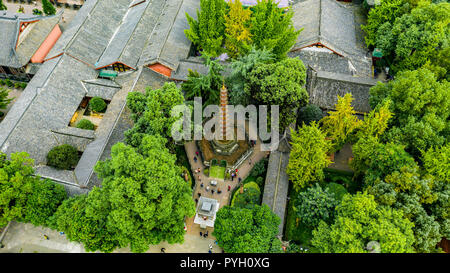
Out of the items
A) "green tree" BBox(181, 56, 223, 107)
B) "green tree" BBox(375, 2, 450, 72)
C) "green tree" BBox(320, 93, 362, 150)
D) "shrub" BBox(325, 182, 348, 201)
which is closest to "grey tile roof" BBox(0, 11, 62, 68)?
"green tree" BBox(181, 56, 223, 107)

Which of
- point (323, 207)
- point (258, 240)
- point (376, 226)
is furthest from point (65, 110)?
point (376, 226)

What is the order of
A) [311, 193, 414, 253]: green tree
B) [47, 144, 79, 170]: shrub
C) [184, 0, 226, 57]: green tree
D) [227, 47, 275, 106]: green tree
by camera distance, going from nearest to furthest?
1. [311, 193, 414, 253]: green tree
2. [47, 144, 79, 170]: shrub
3. [227, 47, 275, 106]: green tree
4. [184, 0, 226, 57]: green tree

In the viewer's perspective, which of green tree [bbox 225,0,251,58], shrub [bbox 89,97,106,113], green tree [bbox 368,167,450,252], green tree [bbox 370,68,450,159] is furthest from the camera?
green tree [bbox 225,0,251,58]

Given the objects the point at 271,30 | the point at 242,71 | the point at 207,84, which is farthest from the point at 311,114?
the point at 207,84

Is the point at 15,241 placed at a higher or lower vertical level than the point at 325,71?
lower

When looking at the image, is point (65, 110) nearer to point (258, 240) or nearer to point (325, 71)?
point (258, 240)

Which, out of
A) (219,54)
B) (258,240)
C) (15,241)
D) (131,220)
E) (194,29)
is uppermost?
(194,29)

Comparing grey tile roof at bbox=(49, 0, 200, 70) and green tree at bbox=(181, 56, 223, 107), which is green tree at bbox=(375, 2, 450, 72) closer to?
green tree at bbox=(181, 56, 223, 107)
